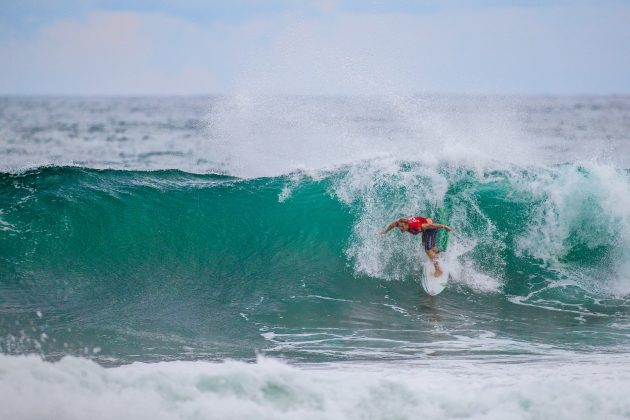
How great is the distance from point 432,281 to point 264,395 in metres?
4.60

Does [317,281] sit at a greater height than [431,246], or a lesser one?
lesser

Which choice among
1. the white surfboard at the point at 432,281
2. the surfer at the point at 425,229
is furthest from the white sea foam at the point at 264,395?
the white surfboard at the point at 432,281

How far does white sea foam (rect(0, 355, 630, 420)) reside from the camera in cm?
577

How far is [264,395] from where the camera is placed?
5996 millimetres

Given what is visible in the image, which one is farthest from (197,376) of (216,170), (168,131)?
(168,131)

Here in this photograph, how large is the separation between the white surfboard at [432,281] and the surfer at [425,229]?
64 mm

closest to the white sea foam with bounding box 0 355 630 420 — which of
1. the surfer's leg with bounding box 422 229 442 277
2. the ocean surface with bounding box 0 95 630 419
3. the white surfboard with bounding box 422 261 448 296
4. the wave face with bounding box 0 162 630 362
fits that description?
the ocean surface with bounding box 0 95 630 419

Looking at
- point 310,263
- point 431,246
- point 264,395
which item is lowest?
point 264,395

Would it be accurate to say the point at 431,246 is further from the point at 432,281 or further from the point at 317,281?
the point at 317,281

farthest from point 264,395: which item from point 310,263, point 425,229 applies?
point 310,263

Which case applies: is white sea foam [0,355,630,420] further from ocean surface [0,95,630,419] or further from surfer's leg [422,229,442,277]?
surfer's leg [422,229,442,277]

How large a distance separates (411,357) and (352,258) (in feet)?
11.6

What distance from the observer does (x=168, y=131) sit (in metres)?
34.7

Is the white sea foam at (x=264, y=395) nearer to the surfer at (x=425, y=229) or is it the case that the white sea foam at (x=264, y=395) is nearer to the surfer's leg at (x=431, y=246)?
the surfer at (x=425, y=229)
